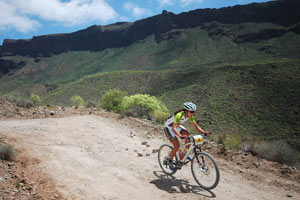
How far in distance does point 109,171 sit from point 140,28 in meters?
167

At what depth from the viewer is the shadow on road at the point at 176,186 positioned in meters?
4.82

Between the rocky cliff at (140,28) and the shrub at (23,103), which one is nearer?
the shrub at (23,103)

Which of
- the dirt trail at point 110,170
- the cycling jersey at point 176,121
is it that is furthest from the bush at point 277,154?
the cycling jersey at point 176,121

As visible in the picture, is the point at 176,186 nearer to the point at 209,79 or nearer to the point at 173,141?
the point at 173,141

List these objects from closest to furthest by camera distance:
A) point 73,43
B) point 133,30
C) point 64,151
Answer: point 64,151, point 133,30, point 73,43

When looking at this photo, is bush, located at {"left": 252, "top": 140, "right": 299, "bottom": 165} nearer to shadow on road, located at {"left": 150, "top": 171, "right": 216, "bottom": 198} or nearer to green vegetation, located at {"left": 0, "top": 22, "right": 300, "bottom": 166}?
green vegetation, located at {"left": 0, "top": 22, "right": 300, "bottom": 166}

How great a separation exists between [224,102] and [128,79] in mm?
39082

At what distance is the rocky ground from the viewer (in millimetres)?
4422

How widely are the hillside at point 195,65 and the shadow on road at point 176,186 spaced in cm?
1022

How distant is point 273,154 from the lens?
686cm

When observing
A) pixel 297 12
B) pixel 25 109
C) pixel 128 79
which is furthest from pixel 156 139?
pixel 297 12

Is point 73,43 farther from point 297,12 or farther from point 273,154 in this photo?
point 273,154

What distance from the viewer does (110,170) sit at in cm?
555

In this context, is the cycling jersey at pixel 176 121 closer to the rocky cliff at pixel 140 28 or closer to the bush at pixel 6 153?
the bush at pixel 6 153
